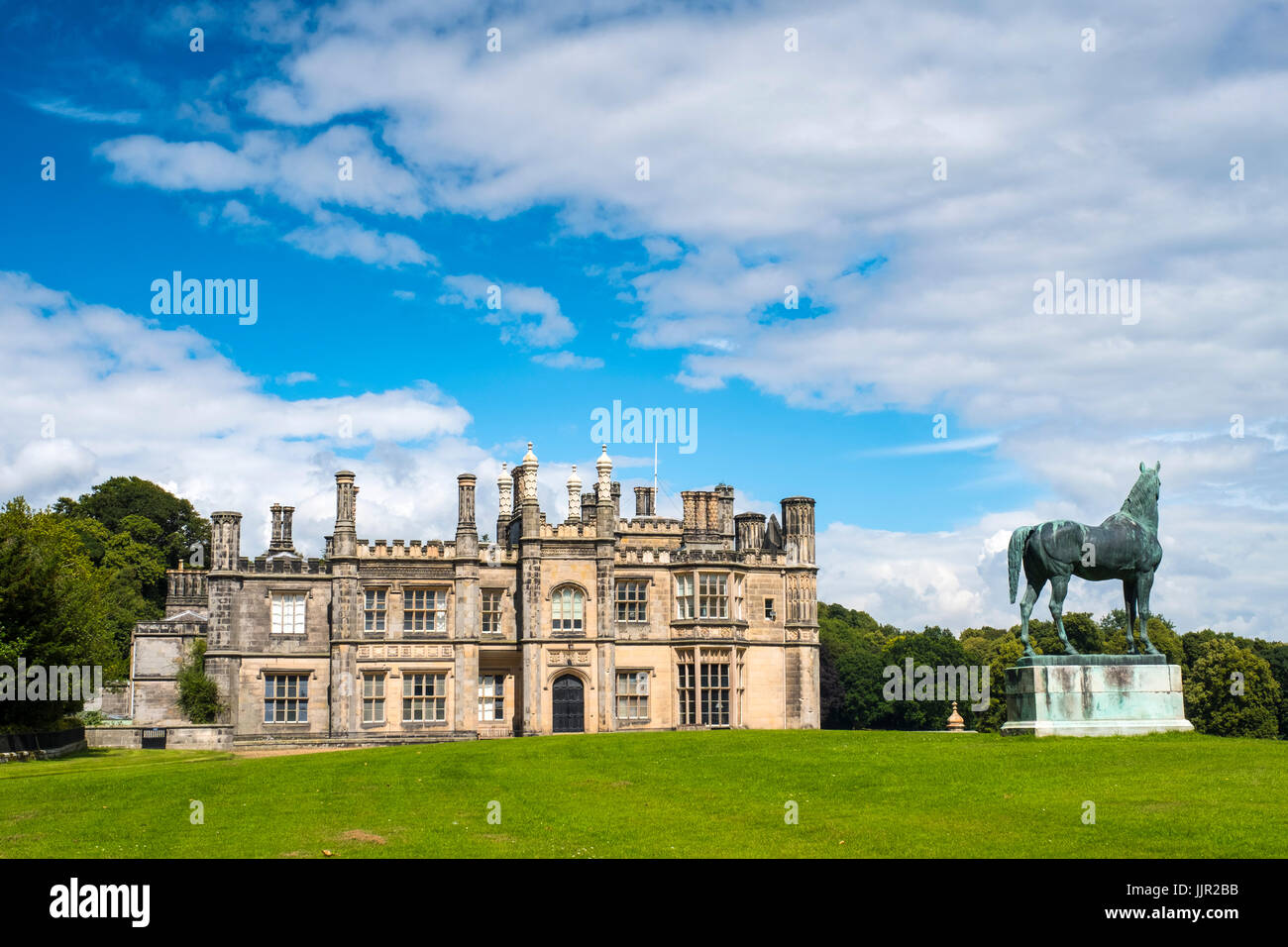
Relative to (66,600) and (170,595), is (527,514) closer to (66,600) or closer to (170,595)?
(66,600)

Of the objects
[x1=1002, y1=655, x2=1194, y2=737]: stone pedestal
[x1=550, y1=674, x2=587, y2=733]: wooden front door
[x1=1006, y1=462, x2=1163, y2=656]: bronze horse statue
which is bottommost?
[x1=550, y1=674, x2=587, y2=733]: wooden front door

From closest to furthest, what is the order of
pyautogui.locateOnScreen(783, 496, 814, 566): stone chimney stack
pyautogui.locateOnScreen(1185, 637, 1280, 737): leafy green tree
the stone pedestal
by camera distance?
1. the stone pedestal
2. pyautogui.locateOnScreen(783, 496, 814, 566): stone chimney stack
3. pyautogui.locateOnScreen(1185, 637, 1280, 737): leafy green tree

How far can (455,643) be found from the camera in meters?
53.9

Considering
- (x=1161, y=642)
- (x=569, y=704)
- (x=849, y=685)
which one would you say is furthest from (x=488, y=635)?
(x=1161, y=642)

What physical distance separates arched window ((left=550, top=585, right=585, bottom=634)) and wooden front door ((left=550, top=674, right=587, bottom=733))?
2119 mm

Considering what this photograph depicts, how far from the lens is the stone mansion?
5341cm

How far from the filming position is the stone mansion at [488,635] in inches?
2103

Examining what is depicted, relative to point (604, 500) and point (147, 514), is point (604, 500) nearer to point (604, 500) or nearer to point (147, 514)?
point (604, 500)

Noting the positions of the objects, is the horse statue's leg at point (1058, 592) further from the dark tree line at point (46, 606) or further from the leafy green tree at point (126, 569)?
the leafy green tree at point (126, 569)

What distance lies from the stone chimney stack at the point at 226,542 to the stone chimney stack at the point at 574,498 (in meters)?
14.9

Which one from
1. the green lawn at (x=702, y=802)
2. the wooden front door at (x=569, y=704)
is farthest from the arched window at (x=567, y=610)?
the green lawn at (x=702, y=802)

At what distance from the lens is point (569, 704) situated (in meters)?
53.8

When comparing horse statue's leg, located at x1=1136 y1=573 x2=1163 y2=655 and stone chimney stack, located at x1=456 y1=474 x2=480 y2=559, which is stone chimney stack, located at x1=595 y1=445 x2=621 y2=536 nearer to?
stone chimney stack, located at x1=456 y1=474 x2=480 y2=559

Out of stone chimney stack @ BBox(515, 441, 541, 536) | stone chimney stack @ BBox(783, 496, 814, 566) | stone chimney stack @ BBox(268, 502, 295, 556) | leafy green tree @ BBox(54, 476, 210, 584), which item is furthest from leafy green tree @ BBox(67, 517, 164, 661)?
stone chimney stack @ BBox(783, 496, 814, 566)
